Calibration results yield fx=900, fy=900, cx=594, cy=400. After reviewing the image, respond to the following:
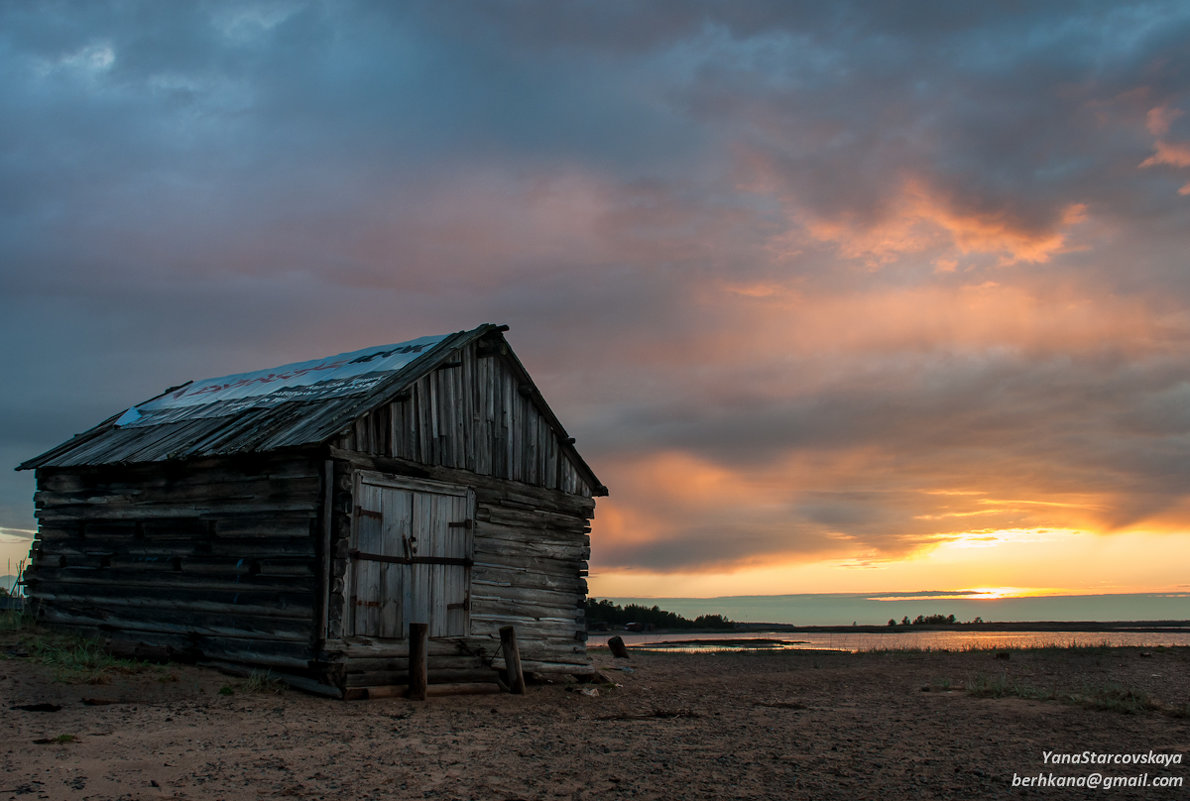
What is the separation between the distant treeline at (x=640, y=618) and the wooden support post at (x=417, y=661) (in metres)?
37.6

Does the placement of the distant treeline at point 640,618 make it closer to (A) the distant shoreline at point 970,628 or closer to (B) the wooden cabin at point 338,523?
(A) the distant shoreline at point 970,628

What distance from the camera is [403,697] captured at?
520 inches

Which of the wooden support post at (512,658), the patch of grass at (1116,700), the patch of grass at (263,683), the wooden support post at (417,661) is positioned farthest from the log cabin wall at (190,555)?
the patch of grass at (1116,700)

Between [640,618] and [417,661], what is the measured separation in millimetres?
41881

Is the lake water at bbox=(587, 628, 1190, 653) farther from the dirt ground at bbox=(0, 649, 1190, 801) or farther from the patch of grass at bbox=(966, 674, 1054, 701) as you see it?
the dirt ground at bbox=(0, 649, 1190, 801)

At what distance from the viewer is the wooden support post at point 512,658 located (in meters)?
14.8

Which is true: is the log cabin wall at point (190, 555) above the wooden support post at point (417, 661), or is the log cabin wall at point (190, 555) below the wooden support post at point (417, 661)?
above

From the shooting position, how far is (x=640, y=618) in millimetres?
53719

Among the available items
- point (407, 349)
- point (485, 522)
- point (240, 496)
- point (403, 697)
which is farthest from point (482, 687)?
point (407, 349)

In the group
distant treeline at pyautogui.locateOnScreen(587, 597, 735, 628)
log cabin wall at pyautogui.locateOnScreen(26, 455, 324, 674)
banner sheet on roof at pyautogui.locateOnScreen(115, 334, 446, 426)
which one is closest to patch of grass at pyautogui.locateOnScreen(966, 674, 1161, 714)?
log cabin wall at pyautogui.locateOnScreen(26, 455, 324, 674)

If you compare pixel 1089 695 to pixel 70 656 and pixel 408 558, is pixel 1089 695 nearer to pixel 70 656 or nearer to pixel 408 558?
pixel 408 558

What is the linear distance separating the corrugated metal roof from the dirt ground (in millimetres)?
3681

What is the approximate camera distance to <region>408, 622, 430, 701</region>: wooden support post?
13.1 m

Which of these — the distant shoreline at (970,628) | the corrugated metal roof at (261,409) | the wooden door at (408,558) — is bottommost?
the distant shoreline at (970,628)
